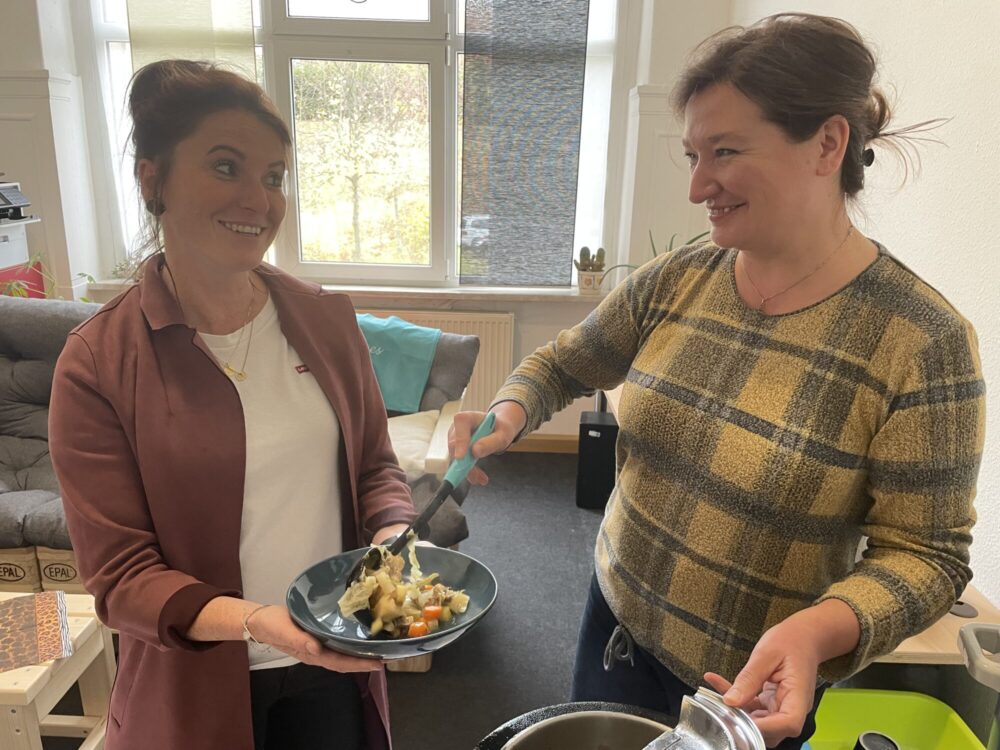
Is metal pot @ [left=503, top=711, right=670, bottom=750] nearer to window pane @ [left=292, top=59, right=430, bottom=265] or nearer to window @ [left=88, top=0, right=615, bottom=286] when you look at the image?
window @ [left=88, top=0, right=615, bottom=286]

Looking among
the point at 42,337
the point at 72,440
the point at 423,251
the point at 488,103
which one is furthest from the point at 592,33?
the point at 72,440

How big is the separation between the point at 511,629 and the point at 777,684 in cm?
184

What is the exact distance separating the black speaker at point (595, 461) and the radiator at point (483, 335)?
654 millimetres

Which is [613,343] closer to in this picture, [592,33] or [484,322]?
[484,322]

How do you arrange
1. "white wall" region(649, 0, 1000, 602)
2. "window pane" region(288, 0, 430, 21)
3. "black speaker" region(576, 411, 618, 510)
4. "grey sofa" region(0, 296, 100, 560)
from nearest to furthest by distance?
"white wall" region(649, 0, 1000, 602)
"grey sofa" region(0, 296, 100, 560)
"black speaker" region(576, 411, 618, 510)
"window pane" region(288, 0, 430, 21)

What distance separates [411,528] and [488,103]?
2980 mm

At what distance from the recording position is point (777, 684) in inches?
28.3

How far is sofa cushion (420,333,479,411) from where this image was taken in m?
2.94

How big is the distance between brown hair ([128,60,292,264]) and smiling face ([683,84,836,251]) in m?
0.60

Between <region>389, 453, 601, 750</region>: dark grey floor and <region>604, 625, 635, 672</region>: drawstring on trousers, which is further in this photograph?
<region>389, 453, 601, 750</region>: dark grey floor

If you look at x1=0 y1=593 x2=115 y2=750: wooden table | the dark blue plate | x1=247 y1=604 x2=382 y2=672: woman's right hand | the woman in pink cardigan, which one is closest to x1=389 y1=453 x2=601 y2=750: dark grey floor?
x1=0 y1=593 x2=115 y2=750: wooden table

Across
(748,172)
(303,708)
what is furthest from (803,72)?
(303,708)

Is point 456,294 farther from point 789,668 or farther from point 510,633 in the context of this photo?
point 789,668

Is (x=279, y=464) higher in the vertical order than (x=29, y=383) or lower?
higher
